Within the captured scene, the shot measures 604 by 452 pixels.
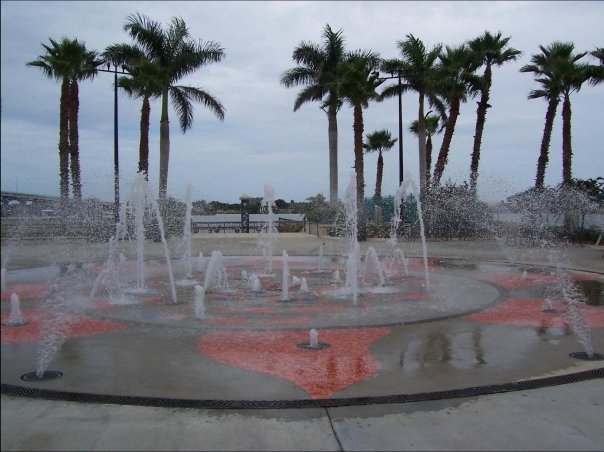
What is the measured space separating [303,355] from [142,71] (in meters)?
21.3

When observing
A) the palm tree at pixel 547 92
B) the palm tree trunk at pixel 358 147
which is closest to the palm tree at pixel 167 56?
the palm tree trunk at pixel 358 147

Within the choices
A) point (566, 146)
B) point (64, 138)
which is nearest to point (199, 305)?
point (64, 138)

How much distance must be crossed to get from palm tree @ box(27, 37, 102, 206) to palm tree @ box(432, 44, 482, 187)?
54.8ft

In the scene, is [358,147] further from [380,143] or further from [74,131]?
[380,143]

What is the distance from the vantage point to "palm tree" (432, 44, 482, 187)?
90.0 feet

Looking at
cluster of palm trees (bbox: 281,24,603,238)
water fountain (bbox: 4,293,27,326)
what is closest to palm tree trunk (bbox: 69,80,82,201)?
cluster of palm trees (bbox: 281,24,603,238)

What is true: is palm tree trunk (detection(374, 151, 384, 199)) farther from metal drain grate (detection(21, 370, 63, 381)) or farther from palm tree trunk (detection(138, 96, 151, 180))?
metal drain grate (detection(21, 370, 63, 381))

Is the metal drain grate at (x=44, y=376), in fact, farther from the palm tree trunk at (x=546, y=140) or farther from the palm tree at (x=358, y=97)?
the palm tree trunk at (x=546, y=140)

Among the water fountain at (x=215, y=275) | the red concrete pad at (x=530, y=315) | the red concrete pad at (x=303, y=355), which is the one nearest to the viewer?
the red concrete pad at (x=303, y=355)

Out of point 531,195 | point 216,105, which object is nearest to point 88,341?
point 216,105

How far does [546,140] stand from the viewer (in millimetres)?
27891

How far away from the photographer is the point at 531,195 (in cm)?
2745

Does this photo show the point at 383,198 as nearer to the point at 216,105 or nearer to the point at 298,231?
the point at 298,231

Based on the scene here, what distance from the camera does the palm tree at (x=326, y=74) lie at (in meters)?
31.1
